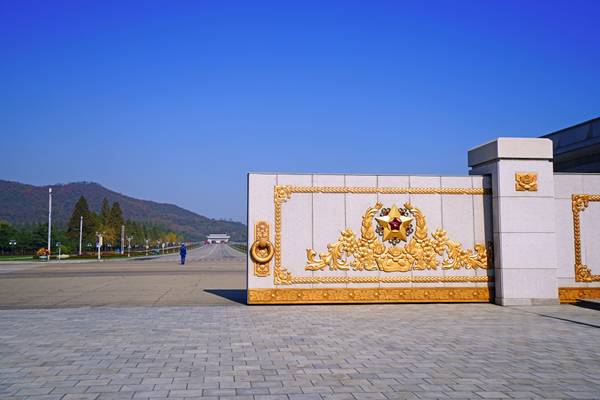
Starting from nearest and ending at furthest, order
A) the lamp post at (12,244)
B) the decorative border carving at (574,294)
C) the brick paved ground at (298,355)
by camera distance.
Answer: the brick paved ground at (298,355) → the decorative border carving at (574,294) → the lamp post at (12,244)

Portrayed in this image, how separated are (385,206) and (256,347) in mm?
7253

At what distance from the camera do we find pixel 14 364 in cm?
705

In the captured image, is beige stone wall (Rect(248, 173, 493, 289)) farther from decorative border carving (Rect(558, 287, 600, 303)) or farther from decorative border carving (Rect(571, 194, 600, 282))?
decorative border carving (Rect(571, 194, 600, 282))

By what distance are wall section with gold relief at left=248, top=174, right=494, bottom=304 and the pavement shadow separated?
1.61 m

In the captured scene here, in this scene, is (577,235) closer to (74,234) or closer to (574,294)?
(574,294)

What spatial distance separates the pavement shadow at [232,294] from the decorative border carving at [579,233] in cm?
1003

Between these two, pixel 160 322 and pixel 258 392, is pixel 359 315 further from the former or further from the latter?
pixel 258 392

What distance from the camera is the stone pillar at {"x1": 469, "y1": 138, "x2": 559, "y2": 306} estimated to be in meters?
13.9

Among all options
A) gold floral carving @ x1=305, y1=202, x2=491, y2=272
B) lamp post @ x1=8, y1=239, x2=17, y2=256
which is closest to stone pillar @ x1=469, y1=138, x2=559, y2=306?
gold floral carving @ x1=305, y1=202, x2=491, y2=272

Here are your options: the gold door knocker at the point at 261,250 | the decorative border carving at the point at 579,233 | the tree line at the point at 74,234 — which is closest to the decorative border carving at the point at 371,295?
the gold door knocker at the point at 261,250

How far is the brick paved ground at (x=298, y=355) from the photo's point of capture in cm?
586

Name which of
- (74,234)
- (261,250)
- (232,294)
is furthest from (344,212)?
(74,234)

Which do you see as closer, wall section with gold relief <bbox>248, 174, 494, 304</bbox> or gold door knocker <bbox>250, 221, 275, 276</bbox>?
gold door knocker <bbox>250, 221, 275, 276</bbox>

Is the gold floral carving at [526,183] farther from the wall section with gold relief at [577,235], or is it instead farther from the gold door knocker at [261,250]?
the gold door knocker at [261,250]
